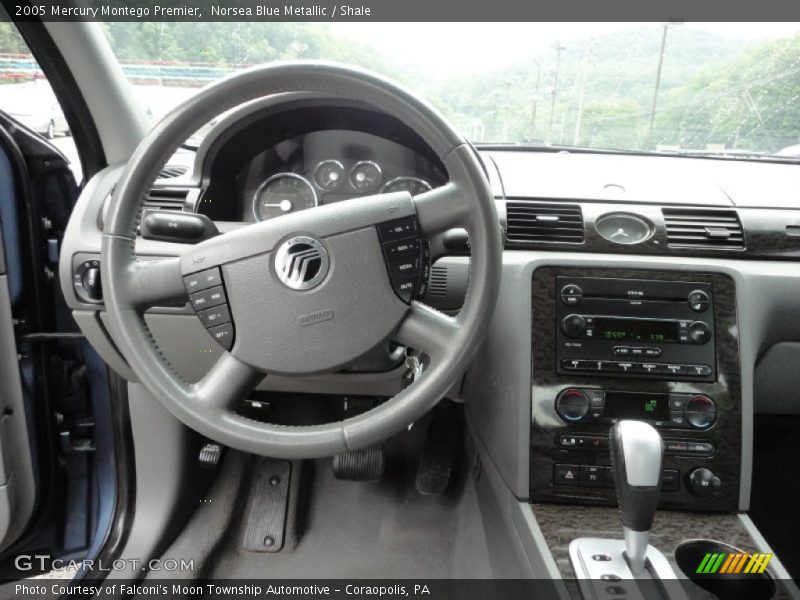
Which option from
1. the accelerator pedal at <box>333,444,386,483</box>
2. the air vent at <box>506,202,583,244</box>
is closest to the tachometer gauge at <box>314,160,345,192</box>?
the air vent at <box>506,202,583,244</box>

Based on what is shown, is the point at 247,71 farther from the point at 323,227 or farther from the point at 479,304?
the point at 479,304

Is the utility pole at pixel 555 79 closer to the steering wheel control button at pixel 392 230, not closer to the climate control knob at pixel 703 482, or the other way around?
the steering wheel control button at pixel 392 230

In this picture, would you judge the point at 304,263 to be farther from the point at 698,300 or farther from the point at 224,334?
the point at 698,300

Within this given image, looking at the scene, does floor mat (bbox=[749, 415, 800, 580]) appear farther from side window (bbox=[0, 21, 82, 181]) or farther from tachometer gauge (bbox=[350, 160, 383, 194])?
side window (bbox=[0, 21, 82, 181])

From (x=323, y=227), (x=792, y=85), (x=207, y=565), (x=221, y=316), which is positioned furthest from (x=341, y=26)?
(x=207, y=565)

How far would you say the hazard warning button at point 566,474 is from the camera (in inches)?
56.4

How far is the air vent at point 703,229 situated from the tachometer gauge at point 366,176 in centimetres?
74

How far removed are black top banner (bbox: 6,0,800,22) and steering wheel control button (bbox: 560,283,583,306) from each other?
725mm

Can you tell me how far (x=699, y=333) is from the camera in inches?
56.9

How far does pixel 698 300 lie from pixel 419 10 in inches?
38.1

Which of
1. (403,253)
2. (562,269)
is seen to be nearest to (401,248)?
(403,253)

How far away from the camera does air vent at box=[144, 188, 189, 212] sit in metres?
1.68

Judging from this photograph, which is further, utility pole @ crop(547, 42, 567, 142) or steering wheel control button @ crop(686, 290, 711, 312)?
utility pole @ crop(547, 42, 567, 142)

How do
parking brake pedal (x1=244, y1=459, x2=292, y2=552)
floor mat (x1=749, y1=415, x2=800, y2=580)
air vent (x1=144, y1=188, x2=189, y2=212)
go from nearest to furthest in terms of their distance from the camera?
air vent (x1=144, y1=188, x2=189, y2=212), floor mat (x1=749, y1=415, x2=800, y2=580), parking brake pedal (x1=244, y1=459, x2=292, y2=552)
